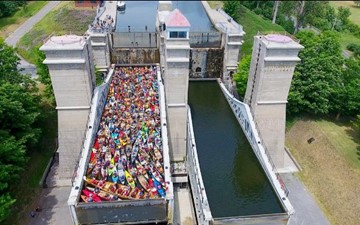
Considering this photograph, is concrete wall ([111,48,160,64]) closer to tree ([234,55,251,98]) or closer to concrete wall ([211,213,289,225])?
tree ([234,55,251,98])

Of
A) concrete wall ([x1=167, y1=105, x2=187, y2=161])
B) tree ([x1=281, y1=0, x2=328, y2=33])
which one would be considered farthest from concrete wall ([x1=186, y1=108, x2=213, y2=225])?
tree ([x1=281, y1=0, x2=328, y2=33])

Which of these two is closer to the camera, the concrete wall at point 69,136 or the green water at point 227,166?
the green water at point 227,166

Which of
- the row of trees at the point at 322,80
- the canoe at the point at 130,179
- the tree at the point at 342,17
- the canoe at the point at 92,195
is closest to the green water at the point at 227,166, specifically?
the canoe at the point at 130,179

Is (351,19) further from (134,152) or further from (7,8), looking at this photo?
(7,8)

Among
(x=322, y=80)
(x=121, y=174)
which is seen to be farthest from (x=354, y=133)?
(x=121, y=174)

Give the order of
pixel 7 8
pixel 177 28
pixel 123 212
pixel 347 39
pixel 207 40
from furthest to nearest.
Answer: pixel 7 8, pixel 347 39, pixel 207 40, pixel 177 28, pixel 123 212

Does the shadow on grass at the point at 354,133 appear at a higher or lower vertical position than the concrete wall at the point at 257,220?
lower

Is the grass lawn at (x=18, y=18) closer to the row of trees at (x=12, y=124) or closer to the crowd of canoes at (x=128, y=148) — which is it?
the row of trees at (x=12, y=124)
